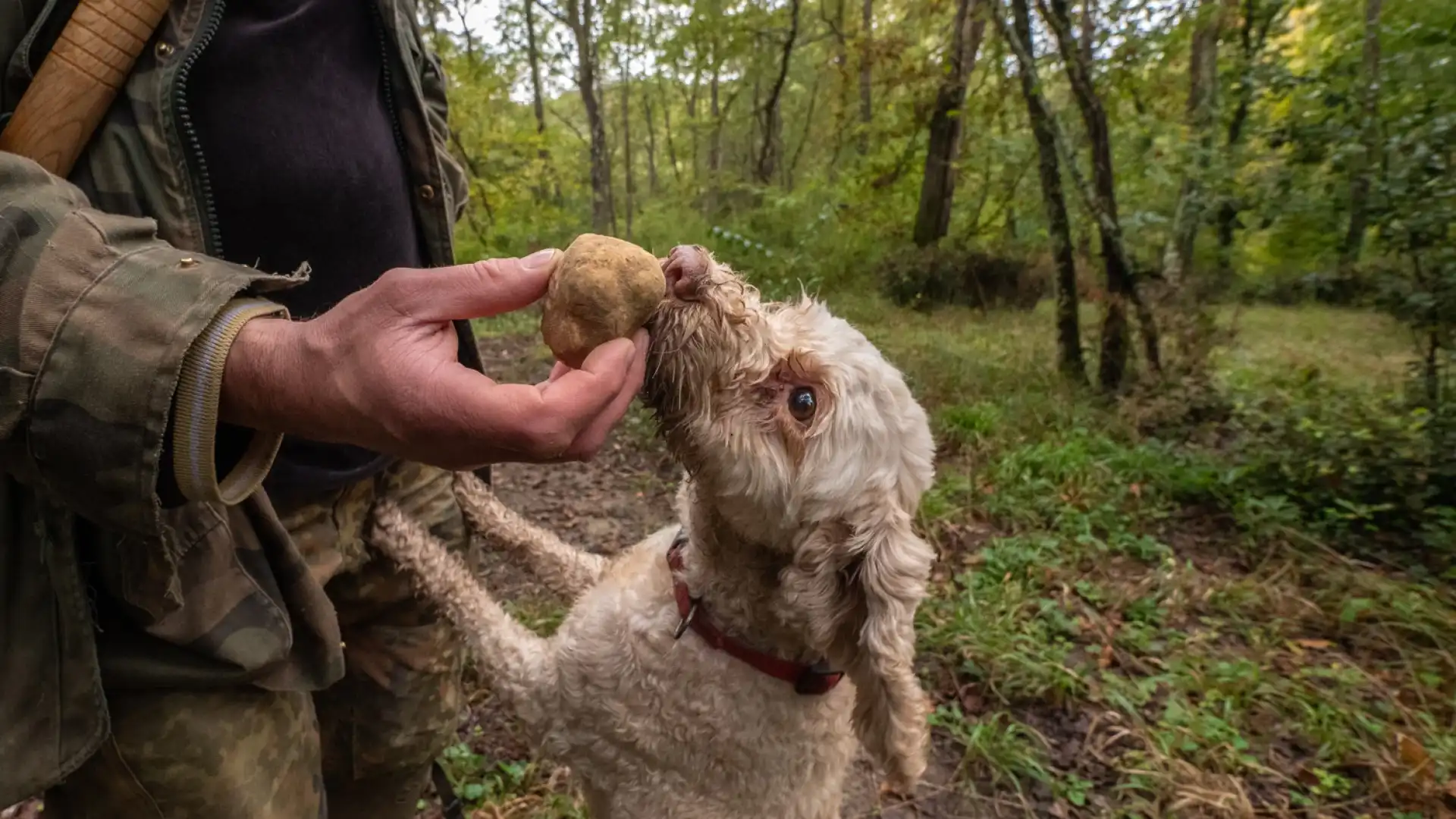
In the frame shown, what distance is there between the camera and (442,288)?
109 centimetres

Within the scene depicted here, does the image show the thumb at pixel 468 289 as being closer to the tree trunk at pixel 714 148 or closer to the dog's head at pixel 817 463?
the dog's head at pixel 817 463

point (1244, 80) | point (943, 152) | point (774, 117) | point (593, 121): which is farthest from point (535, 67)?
point (1244, 80)

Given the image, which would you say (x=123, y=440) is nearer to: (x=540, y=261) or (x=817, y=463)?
(x=540, y=261)

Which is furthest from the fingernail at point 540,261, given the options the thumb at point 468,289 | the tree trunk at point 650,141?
the tree trunk at point 650,141

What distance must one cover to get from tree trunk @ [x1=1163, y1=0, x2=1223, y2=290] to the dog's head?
5135 mm

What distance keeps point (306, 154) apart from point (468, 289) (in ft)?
2.74

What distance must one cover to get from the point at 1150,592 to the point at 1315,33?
481 cm

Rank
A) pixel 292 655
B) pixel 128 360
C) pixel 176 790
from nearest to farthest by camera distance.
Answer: pixel 128 360, pixel 176 790, pixel 292 655

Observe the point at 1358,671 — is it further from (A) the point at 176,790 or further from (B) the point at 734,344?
(A) the point at 176,790

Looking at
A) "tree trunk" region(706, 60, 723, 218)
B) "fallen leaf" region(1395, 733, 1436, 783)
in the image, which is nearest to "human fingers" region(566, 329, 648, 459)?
"fallen leaf" region(1395, 733, 1436, 783)

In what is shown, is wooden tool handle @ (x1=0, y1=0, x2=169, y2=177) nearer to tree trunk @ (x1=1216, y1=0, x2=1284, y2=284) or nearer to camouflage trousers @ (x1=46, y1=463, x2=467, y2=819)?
camouflage trousers @ (x1=46, y1=463, x2=467, y2=819)

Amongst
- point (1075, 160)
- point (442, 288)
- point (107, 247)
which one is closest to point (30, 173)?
point (107, 247)

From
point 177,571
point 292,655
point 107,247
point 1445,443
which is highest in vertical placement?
point 107,247

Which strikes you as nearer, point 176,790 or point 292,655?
point 176,790
